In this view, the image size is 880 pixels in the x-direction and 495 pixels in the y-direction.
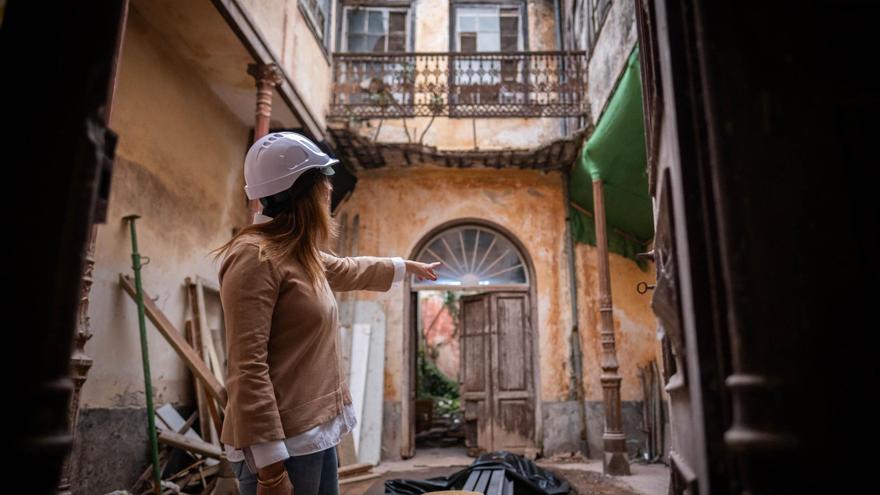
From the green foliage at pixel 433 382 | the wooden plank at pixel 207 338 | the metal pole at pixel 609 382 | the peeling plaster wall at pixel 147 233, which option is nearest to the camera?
the peeling plaster wall at pixel 147 233

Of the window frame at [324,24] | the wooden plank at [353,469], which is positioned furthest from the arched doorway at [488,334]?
the window frame at [324,24]

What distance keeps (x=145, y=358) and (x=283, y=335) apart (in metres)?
3.68

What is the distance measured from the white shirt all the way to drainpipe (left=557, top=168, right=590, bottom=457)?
699 centimetres

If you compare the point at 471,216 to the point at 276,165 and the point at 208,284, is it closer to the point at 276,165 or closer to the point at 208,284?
the point at 208,284

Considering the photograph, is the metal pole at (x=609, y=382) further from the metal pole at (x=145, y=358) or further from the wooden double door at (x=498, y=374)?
the metal pole at (x=145, y=358)

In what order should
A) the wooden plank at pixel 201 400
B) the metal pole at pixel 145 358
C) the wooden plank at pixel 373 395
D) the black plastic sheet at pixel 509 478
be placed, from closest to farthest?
the metal pole at pixel 145 358 < the black plastic sheet at pixel 509 478 < the wooden plank at pixel 201 400 < the wooden plank at pixel 373 395

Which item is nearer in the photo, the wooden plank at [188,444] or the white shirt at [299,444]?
the white shirt at [299,444]

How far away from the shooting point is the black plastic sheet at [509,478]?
5176mm

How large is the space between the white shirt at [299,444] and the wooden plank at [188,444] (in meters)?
3.57

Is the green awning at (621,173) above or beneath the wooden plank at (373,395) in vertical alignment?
above

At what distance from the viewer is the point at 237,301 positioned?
150cm

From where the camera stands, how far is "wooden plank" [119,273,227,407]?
4.67 m

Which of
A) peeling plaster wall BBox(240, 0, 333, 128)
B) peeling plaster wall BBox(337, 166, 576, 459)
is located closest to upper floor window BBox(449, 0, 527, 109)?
peeling plaster wall BBox(337, 166, 576, 459)

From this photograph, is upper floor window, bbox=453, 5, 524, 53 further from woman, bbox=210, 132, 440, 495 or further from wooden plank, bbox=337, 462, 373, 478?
woman, bbox=210, 132, 440, 495
